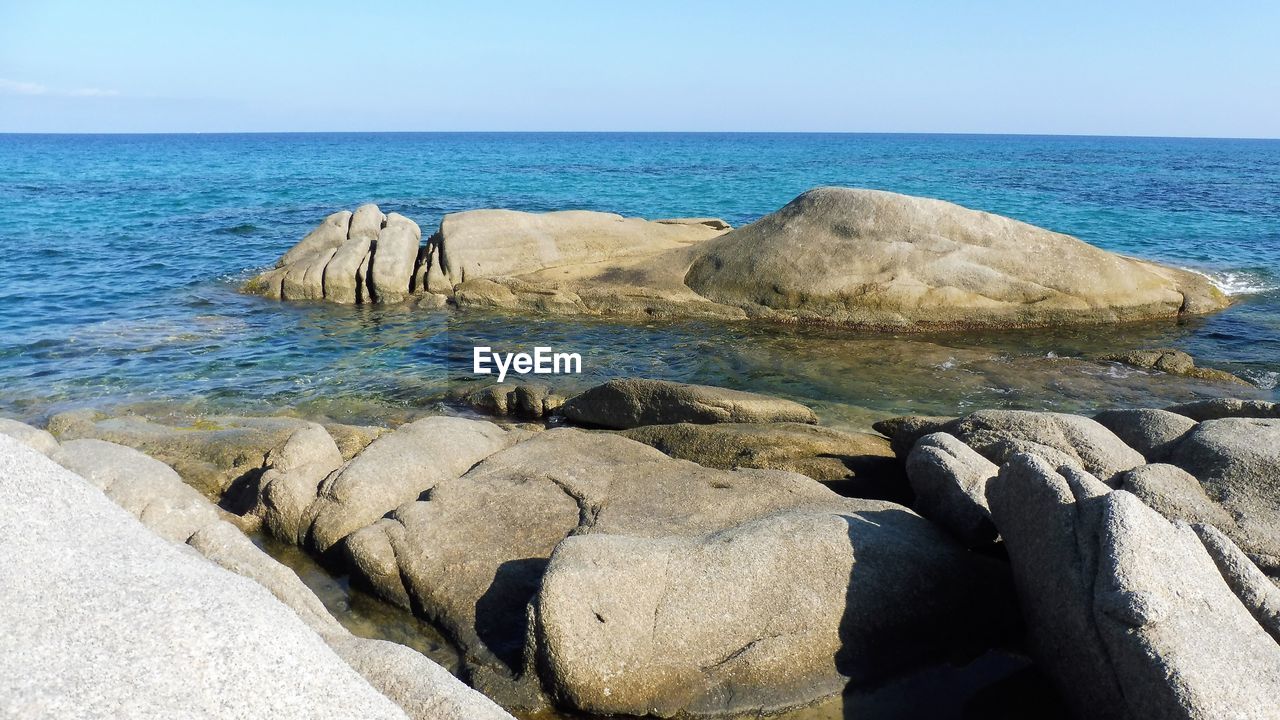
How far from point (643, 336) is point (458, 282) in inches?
209

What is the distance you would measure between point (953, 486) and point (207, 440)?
7.76 m

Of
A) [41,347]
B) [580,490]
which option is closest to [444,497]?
[580,490]

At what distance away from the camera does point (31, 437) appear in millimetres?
7980

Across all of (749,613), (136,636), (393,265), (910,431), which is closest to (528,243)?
(393,265)

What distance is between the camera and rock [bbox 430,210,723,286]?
785 inches

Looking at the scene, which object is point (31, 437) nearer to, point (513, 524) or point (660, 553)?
point (513, 524)

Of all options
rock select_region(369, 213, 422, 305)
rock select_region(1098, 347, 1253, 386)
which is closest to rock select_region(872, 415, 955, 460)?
rock select_region(1098, 347, 1253, 386)

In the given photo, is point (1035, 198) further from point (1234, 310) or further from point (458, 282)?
point (458, 282)

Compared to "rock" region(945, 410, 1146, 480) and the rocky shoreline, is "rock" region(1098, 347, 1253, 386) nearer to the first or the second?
the rocky shoreline

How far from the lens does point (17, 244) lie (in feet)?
90.3

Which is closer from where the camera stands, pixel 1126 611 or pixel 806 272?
pixel 1126 611

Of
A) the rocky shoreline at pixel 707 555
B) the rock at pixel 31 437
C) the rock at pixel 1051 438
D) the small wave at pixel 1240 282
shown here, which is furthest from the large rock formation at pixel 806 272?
the rock at pixel 31 437

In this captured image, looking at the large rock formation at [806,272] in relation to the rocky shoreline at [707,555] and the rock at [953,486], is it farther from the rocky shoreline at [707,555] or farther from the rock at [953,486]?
the rock at [953,486]

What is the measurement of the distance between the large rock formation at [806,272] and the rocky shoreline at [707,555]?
8.16 metres
